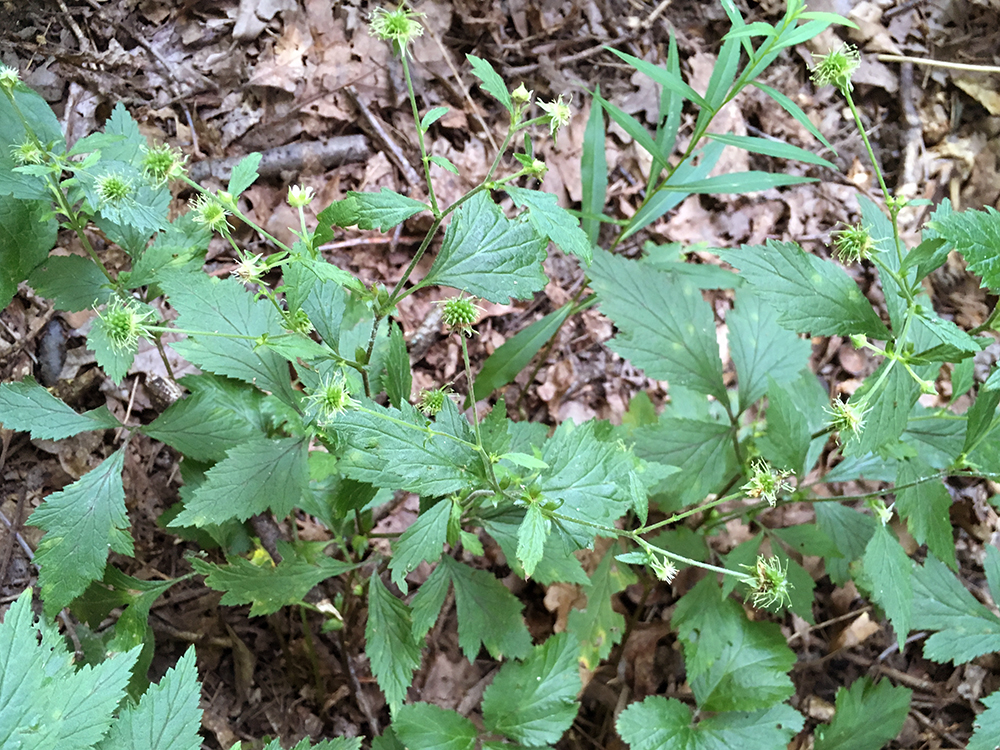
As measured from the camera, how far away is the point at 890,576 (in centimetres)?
183

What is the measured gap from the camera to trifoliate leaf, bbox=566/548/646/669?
92.1 inches

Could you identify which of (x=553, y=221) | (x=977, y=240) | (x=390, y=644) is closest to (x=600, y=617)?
(x=390, y=644)

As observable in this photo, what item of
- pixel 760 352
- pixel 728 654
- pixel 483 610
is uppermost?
pixel 760 352

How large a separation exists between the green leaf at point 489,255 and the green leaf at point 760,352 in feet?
3.45

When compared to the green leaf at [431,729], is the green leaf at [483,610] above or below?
Result: above

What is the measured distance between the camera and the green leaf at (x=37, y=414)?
5.82ft

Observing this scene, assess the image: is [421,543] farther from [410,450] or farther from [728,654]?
[728,654]

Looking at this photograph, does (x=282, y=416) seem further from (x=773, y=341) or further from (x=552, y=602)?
(x=773, y=341)

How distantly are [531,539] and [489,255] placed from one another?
27.0 inches

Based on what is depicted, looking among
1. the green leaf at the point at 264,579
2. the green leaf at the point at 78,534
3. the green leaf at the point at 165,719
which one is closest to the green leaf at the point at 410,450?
the green leaf at the point at 264,579

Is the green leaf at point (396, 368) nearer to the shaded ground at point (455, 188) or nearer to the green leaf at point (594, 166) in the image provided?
the shaded ground at point (455, 188)

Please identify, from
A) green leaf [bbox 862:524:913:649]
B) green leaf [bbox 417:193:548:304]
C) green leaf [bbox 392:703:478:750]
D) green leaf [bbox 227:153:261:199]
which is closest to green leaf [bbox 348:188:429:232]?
green leaf [bbox 417:193:548:304]

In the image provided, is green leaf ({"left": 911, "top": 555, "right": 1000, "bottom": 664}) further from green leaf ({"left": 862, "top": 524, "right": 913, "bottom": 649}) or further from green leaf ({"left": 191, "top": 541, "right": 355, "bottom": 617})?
green leaf ({"left": 191, "top": 541, "right": 355, "bottom": 617})

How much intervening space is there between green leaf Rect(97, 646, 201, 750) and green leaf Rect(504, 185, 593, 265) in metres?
1.28
